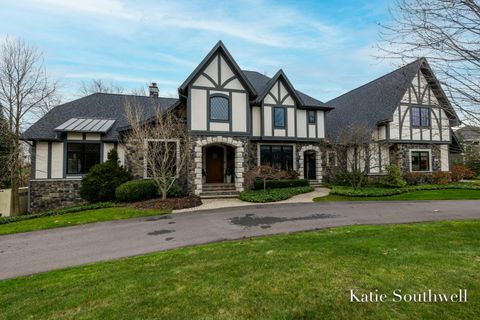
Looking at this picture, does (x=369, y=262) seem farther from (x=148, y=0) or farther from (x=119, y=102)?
(x=119, y=102)

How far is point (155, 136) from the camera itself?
509 inches

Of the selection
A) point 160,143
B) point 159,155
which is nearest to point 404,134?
point 160,143

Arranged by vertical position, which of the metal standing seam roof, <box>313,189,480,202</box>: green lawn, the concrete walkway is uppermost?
the metal standing seam roof

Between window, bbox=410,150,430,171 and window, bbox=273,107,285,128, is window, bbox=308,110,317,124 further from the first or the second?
window, bbox=410,150,430,171

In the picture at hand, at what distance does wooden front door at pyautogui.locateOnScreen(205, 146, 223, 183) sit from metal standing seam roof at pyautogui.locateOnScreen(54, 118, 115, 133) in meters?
6.79

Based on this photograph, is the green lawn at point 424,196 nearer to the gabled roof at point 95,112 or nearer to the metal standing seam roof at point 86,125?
the gabled roof at point 95,112

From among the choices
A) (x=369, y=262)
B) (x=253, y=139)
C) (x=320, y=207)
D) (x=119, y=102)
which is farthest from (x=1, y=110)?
(x=369, y=262)

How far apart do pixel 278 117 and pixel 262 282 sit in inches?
557

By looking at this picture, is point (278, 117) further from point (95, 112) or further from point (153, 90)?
point (95, 112)

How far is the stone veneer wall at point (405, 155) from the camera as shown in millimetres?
18750

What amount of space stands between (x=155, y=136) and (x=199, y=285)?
10518 millimetres

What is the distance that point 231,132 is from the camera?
1473cm

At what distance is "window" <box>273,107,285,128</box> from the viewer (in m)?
16.7

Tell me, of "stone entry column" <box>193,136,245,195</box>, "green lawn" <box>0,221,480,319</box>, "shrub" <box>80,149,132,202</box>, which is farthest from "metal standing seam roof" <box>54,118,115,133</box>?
"green lawn" <box>0,221,480,319</box>
